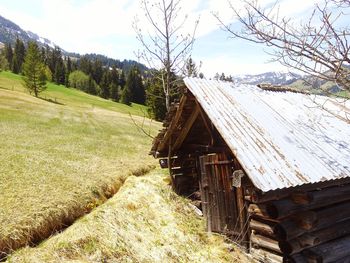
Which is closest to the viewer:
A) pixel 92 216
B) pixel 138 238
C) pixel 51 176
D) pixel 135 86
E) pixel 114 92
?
pixel 138 238

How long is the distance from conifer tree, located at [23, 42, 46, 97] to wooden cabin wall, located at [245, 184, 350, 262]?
66321 millimetres

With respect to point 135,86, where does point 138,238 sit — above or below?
below

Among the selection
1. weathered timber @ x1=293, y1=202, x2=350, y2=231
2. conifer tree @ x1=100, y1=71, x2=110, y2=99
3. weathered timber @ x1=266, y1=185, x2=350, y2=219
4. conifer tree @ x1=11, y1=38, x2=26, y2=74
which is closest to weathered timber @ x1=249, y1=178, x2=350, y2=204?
weathered timber @ x1=266, y1=185, x2=350, y2=219

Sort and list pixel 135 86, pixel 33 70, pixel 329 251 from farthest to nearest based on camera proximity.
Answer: pixel 135 86
pixel 33 70
pixel 329 251

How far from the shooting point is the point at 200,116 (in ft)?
37.3

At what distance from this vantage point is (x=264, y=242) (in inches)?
339

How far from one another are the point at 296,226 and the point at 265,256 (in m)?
1.10

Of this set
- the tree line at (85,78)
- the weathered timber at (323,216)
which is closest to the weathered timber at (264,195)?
the weathered timber at (323,216)

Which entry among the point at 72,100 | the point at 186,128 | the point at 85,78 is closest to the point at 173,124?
the point at 186,128

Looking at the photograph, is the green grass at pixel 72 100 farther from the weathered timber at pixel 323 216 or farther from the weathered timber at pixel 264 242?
the weathered timber at pixel 264 242

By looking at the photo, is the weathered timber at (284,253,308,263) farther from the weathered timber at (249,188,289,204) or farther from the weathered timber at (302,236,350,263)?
the weathered timber at (249,188,289,204)

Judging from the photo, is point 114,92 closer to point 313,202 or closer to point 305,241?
point 313,202

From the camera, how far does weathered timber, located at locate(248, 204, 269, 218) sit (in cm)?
821

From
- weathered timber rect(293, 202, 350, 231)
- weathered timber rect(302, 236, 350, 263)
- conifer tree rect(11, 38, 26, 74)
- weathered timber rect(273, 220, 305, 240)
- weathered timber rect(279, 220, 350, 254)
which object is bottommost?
weathered timber rect(302, 236, 350, 263)
